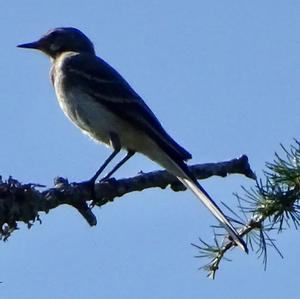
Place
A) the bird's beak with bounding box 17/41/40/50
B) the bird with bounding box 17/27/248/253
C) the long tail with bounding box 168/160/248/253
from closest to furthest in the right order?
the long tail with bounding box 168/160/248/253 < the bird with bounding box 17/27/248/253 < the bird's beak with bounding box 17/41/40/50

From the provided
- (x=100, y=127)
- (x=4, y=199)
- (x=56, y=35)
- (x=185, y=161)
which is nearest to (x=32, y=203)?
(x=4, y=199)

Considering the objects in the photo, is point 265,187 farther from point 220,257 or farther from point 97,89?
point 97,89

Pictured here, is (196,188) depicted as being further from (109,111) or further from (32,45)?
(32,45)

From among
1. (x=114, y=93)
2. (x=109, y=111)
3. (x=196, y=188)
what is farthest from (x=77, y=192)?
(x=114, y=93)

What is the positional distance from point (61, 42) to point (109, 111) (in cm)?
169

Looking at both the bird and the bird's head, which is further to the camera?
the bird's head

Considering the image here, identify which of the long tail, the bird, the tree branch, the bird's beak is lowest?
the tree branch

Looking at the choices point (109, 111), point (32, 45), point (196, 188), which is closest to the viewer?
point (196, 188)

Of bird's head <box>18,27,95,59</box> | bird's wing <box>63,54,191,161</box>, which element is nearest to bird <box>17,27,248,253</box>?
bird's wing <box>63,54,191,161</box>

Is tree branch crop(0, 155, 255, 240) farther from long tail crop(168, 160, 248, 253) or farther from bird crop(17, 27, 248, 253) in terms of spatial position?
bird crop(17, 27, 248, 253)

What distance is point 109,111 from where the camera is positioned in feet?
30.4

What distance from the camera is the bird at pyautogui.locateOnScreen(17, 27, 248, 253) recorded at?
8805 mm

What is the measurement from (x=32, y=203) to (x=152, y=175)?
1251 millimetres

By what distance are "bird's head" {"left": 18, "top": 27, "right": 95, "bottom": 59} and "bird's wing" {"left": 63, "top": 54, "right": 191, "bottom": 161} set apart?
0.42 meters
